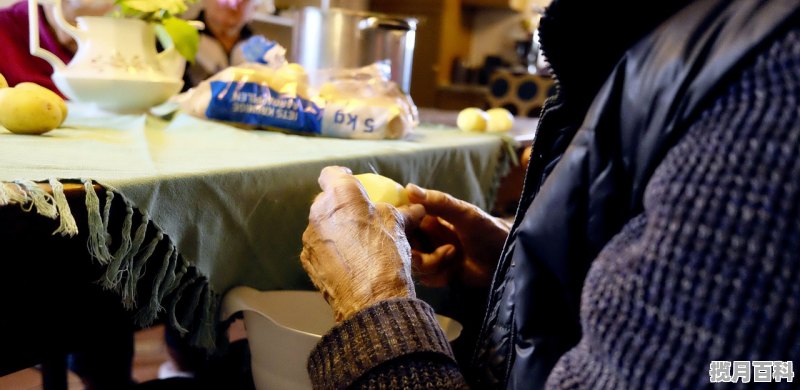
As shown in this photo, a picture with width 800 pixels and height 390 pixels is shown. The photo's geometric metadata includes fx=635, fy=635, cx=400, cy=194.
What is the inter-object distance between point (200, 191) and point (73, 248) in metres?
0.13

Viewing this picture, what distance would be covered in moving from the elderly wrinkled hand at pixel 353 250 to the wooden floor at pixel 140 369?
140 centimetres

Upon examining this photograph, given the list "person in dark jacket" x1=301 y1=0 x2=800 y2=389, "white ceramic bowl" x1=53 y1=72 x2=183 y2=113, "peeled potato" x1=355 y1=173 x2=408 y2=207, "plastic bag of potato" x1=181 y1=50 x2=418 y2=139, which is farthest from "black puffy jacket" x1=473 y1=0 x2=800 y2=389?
"white ceramic bowl" x1=53 y1=72 x2=183 y2=113

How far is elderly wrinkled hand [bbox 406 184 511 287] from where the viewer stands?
86 centimetres

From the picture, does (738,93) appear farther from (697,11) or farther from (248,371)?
(248,371)

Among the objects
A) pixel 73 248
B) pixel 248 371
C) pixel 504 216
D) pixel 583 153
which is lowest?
pixel 248 371

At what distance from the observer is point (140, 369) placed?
6.58 ft

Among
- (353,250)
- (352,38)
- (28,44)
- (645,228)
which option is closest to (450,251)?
(353,250)

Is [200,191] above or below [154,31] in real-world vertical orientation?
below

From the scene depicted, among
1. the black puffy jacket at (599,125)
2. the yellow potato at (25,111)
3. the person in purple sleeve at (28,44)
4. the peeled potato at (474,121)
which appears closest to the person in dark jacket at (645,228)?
the black puffy jacket at (599,125)

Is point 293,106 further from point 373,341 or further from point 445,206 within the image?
point 373,341

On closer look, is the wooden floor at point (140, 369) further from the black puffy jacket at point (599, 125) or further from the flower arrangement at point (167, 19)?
the black puffy jacket at point (599, 125)

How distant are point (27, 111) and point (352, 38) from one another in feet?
3.05

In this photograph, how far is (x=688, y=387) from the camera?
1.22 ft

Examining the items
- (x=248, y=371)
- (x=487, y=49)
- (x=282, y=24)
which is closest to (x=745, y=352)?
(x=248, y=371)
